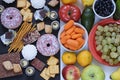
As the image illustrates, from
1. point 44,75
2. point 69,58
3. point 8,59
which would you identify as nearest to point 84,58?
point 69,58

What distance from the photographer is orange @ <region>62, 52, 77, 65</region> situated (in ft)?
3.33

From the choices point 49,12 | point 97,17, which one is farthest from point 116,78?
point 49,12

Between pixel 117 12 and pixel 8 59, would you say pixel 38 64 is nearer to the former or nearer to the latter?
pixel 8 59

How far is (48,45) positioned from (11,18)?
15 centimetres

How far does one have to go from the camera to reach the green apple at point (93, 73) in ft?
3.20

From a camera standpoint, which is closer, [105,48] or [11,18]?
[105,48]

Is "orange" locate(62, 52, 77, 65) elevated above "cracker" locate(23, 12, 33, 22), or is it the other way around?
"cracker" locate(23, 12, 33, 22)

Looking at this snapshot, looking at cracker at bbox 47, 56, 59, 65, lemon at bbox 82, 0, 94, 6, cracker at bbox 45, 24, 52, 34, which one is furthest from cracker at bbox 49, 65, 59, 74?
lemon at bbox 82, 0, 94, 6

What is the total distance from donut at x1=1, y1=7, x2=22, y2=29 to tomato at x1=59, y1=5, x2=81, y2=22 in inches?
5.6

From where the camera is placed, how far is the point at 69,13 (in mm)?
1051

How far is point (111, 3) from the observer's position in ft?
3.32

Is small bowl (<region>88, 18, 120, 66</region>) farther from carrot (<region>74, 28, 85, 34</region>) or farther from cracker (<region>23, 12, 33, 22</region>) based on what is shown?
cracker (<region>23, 12, 33, 22</region>)

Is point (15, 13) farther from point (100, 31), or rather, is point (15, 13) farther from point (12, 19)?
point (100, 31)

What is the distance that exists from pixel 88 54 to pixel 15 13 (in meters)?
0.28
